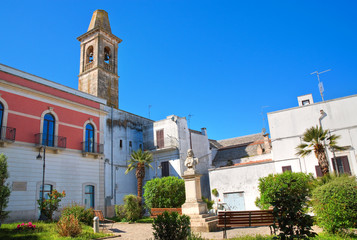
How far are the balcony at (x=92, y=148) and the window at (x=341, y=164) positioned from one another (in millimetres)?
18177

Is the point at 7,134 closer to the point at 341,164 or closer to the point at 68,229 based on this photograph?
the point at 68,229

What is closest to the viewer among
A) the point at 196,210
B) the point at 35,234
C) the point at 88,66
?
the point at 35,234

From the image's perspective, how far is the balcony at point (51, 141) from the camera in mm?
18545

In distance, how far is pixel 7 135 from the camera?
16.8 meters

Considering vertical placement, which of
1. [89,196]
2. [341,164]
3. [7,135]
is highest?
[7,135]

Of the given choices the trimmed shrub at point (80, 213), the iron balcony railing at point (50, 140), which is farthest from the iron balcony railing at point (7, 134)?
the trimmed shrub at point (80, 213)

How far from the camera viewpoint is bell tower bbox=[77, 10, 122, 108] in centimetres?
3166

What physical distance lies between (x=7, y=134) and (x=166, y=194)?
12079mm

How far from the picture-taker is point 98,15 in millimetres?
35531

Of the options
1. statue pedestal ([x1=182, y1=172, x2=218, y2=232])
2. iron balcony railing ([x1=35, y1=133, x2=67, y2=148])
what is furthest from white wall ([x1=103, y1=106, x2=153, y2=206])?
statue pedestal ([x1=182, y1=172, x2=218, y2=232])

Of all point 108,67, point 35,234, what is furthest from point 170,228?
point 108,67

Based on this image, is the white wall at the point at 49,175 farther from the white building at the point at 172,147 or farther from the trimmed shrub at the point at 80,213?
the white building at the point at 172,147

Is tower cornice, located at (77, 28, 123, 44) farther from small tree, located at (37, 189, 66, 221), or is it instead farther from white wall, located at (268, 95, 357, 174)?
small tree, located at (37, 189, 66, 221)

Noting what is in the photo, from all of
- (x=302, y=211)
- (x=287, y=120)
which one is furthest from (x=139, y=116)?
(x=302, y=211)
